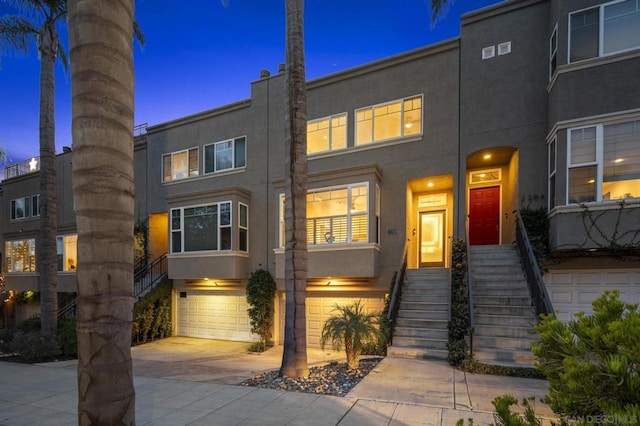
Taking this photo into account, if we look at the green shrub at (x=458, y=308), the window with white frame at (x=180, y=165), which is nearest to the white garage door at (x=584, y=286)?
the green shrub at (x=458, y=308)

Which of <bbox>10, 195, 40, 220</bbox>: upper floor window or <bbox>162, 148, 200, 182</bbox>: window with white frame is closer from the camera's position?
<bbox>162, 148, 200, 182</bbox>: window with white frame

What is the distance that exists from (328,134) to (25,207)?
67.0 ft

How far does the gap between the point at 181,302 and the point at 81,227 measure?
42.6ft

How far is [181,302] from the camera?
1400cm

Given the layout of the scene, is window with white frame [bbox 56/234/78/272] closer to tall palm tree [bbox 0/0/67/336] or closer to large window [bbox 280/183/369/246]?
tall palm tree [bbox 0/0/67/336]

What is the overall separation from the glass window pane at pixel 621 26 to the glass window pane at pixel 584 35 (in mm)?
180

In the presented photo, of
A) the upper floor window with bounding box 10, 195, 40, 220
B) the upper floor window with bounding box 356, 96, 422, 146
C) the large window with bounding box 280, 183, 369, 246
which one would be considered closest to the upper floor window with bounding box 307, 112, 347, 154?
the upper floor window with bounding box 356, 96, 422, 146

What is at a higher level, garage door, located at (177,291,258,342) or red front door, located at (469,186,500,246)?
red front door, located at (469,186,500,246)

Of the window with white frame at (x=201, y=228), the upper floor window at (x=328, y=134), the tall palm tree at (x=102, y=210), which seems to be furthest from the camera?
the window with white frame at (x=201, y=228)

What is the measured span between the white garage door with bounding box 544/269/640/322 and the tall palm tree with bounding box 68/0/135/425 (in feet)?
31.1

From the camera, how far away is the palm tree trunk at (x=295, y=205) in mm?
6535

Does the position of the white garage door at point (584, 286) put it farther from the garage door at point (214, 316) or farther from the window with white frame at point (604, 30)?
the garage door at point (214, 316)

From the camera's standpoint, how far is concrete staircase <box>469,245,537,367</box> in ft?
23.2

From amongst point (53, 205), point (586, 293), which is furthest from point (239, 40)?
point (586, 293)
